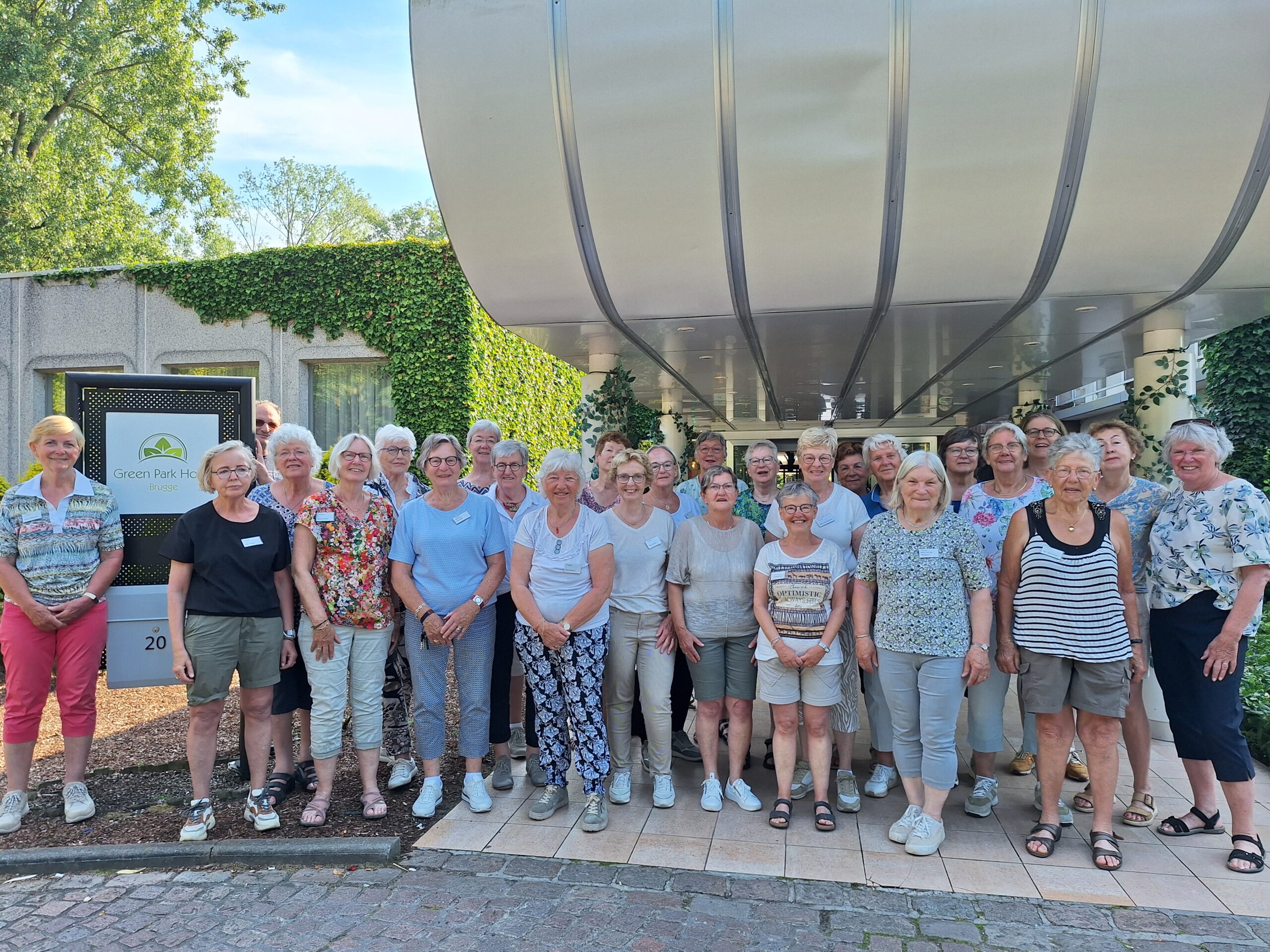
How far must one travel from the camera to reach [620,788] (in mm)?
3939

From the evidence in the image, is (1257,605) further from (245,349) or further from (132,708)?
(245,349)

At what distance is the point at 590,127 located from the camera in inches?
164

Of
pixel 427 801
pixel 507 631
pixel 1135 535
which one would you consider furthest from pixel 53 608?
pixel 1135 535

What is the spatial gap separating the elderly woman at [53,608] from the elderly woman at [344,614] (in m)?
1.12

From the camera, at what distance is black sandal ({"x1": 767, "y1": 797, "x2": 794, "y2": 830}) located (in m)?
3.62

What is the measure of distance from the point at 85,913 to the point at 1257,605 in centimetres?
477

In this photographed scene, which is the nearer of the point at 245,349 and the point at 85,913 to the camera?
the point at 85,913

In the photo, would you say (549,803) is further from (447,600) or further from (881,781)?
(881,781)

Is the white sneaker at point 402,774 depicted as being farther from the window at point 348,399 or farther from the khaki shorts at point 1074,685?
the window at point 348,399

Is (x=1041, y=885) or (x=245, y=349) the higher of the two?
(x=245, y=349)

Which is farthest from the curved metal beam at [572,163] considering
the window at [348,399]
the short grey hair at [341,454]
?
the window at [348,399]

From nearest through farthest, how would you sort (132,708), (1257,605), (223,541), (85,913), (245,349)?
(85,913) → (1257,605) → (223,541) → (132,708) → (245,349)

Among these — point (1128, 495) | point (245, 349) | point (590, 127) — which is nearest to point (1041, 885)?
point (1128, 495)

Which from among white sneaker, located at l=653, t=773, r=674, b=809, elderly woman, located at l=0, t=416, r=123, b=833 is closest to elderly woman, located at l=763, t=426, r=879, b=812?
white sneaker, located at l=653, t=773, r=674, b=809
